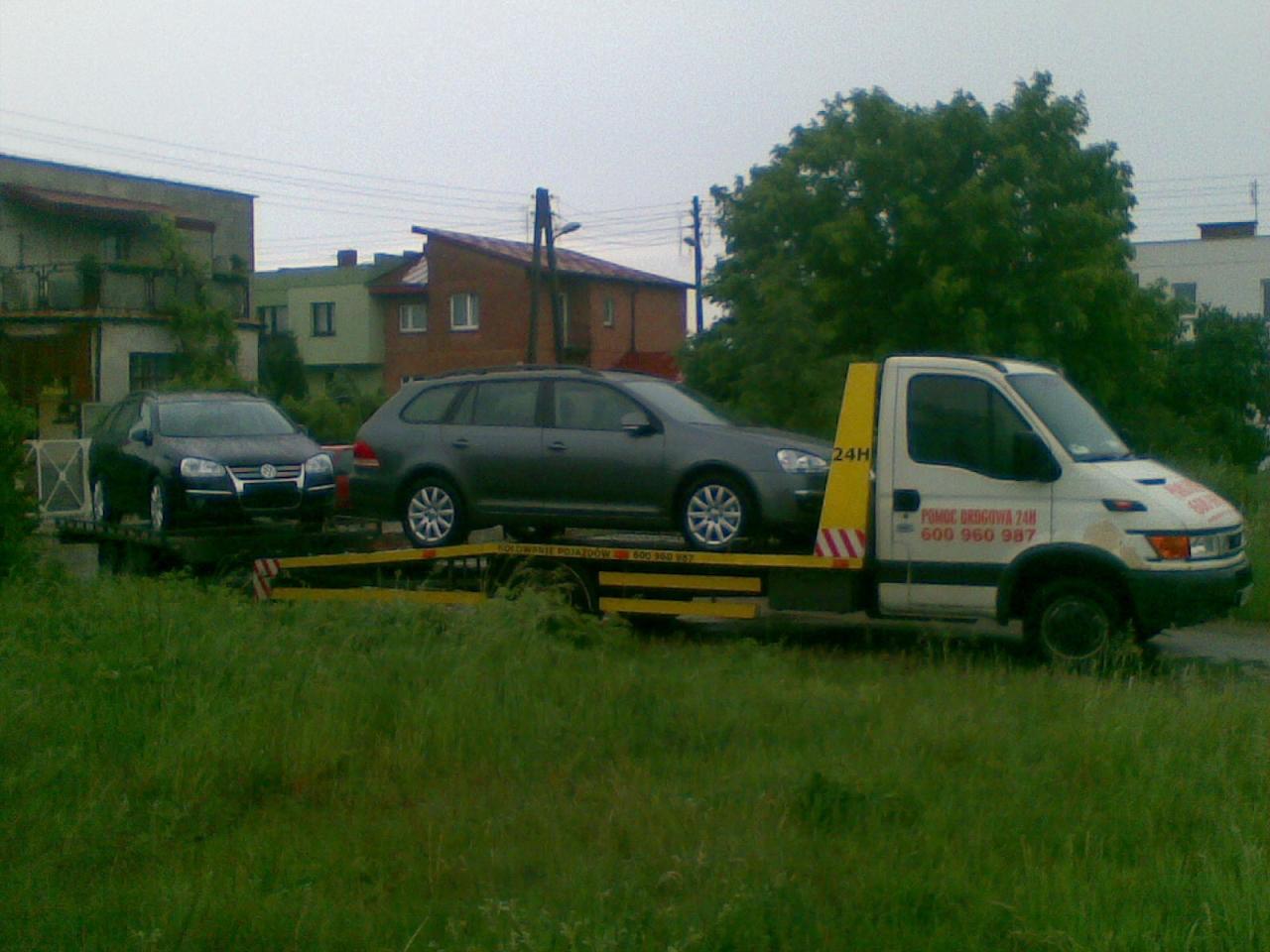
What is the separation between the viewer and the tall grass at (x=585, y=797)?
16.8ft

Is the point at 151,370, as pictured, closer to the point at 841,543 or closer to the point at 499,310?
the point at 499,310

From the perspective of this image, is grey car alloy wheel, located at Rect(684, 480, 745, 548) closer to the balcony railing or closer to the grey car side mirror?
the grey car side mirror

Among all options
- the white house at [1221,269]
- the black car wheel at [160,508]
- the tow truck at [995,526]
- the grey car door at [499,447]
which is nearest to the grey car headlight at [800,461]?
the tow truck at [995,526]

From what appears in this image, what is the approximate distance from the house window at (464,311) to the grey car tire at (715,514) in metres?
41.3

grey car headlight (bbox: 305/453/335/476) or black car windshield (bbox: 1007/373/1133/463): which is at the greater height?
black car windshield (bbox: 1007/373/1133/463)

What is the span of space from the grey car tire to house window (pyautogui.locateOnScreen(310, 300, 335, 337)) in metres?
47.3

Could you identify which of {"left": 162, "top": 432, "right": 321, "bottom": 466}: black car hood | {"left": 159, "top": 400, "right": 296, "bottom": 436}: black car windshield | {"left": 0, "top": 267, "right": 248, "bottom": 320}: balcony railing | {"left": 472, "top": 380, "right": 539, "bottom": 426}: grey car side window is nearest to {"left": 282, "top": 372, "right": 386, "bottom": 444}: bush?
{"left": 0, "top": 267, "right": 248, "bottom": 320}: balcony railing

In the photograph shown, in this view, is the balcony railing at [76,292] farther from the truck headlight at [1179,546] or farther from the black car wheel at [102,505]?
the truck headlight at [1179,546]

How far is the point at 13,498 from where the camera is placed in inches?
491

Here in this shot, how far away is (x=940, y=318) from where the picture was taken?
85.9 ft

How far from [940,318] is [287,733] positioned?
20.6m

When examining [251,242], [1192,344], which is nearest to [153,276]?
[251,242]

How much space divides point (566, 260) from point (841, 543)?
4354 centimetres

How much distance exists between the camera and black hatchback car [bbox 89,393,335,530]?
13.7m
